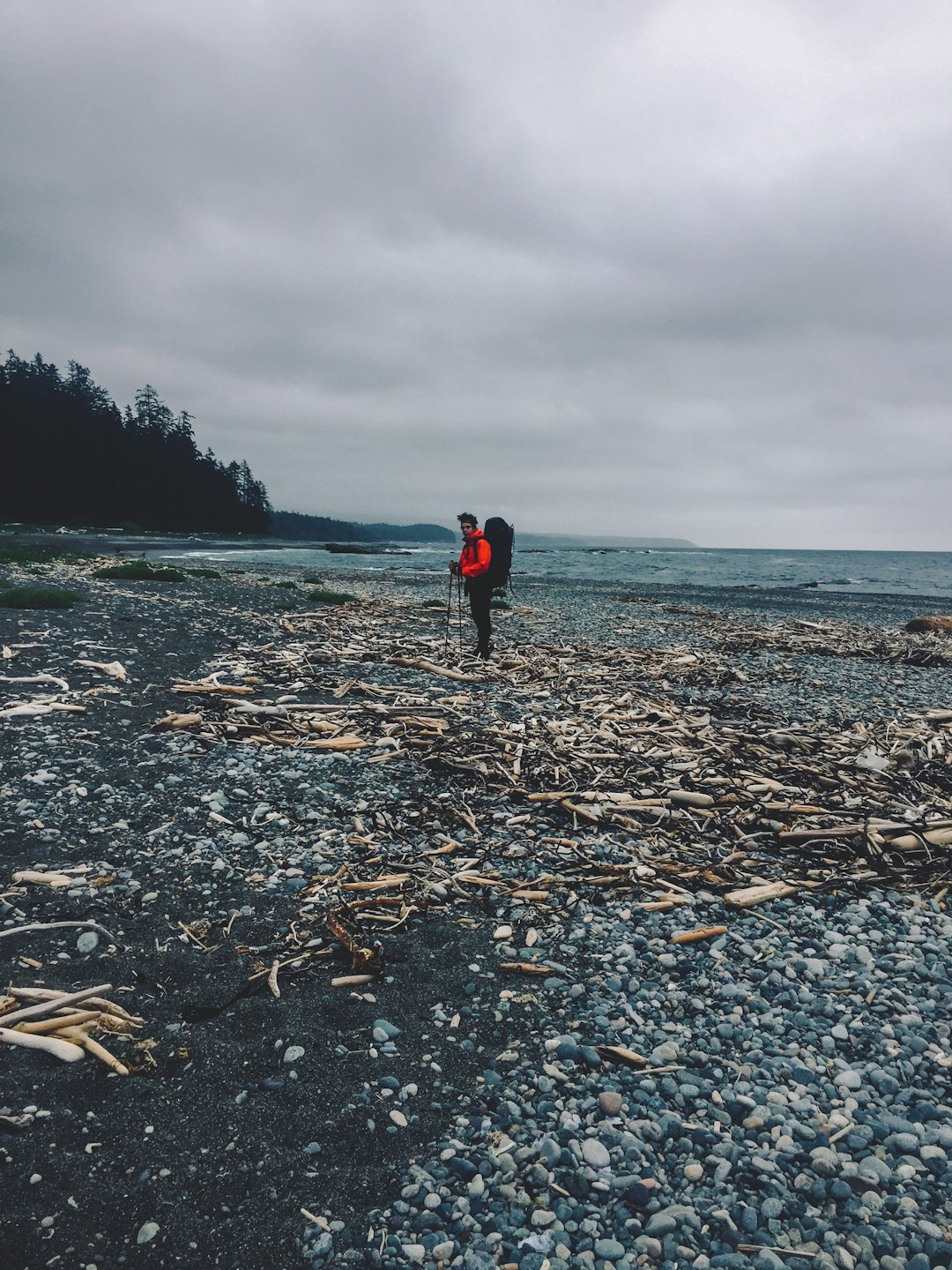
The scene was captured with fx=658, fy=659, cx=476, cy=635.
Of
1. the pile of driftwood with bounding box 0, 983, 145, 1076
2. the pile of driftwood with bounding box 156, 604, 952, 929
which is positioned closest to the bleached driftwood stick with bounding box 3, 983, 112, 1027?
the pile of driftwood with bounding box 0, 983, 145, 1076

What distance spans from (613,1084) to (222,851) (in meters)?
4.51

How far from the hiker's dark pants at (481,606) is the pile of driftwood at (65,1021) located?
1248 centimetres

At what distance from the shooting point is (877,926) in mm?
5988

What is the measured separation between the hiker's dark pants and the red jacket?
23 centimetres

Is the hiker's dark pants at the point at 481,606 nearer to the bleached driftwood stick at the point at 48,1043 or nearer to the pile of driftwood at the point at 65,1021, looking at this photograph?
the pile of driftwood at the point at 65,1021

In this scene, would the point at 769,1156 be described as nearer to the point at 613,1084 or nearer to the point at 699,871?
the point at 613,1084

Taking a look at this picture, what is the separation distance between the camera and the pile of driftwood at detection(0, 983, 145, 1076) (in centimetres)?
426

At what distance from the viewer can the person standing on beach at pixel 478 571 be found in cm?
1628

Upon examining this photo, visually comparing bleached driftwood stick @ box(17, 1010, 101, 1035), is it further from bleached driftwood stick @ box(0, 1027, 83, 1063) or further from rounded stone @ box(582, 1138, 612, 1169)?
rounded stone @ box(582, 1138, 612, 1169)

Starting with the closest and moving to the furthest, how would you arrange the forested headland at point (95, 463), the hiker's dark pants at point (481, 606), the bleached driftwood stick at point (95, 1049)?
1. the bleached driftwood stick at point (95, 1049)
2. the hiker's dark pants at point (481, 606)
3. the forested headland at point (95, 463)

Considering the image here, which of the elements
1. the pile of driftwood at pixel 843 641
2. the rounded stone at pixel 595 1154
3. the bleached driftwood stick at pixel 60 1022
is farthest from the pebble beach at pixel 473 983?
the pile of driftwood at pixel 843 641

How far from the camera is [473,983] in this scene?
518cm

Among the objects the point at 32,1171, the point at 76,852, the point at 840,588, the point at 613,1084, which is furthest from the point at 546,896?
the point at 840,588

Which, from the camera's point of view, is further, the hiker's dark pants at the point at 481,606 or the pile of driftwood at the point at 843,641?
the pile of driftwood at the point at 843,641
